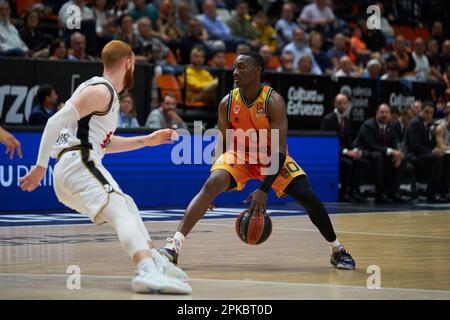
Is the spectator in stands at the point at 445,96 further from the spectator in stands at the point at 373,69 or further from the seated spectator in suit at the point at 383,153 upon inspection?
the seated spectator in suit at the point at 383,153

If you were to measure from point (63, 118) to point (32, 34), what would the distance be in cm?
984

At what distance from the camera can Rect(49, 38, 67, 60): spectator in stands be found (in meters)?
15.0

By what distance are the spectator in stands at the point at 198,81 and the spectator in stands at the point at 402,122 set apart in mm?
3732

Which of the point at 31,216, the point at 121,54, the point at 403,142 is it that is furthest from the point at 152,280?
the point at 403,142

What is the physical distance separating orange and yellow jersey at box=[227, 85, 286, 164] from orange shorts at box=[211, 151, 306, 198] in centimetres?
7

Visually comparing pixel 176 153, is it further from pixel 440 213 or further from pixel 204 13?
pixel 204 13

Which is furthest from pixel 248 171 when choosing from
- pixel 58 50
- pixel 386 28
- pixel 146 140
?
pixel 386 28

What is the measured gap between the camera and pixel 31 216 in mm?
12930

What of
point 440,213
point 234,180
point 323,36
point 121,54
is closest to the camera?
point 121,54

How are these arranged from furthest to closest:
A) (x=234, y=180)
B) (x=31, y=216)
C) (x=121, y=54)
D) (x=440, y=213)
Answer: (x=440, y=213)
(x=31, y=216)
(x=234, y=180)
(x=121, y=54)

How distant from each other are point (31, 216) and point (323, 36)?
11.3 m

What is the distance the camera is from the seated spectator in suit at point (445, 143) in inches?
692

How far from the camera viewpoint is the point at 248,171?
8.34 metres

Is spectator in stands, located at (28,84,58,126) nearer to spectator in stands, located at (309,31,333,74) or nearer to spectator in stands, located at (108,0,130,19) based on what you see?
spectator in stands, located at (108,0,130,19)
